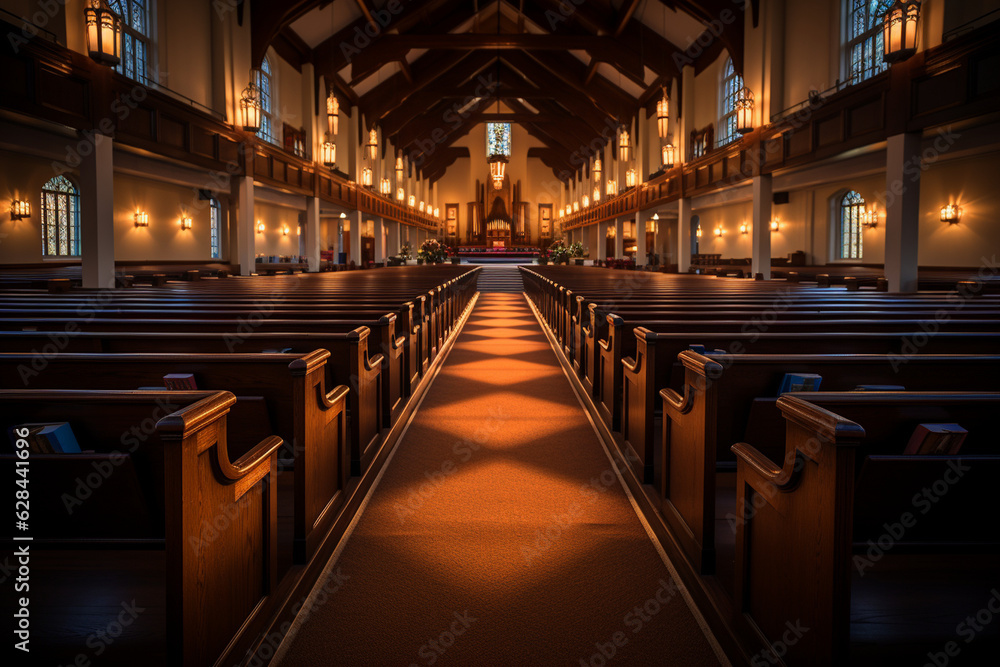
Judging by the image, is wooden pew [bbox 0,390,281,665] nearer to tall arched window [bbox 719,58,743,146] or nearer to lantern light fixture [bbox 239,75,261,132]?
lantern light fixture [bbox 239,75,261,132]

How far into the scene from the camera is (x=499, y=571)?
2.20 m

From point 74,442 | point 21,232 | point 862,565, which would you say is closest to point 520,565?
point 862,565

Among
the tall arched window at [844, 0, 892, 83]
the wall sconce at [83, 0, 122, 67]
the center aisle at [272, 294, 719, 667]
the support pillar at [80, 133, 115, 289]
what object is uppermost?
the tall arched window at [844, 0, 892, 83]

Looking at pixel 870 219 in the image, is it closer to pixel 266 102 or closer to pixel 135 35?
pixel 266 102

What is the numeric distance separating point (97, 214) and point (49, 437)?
734 centimetres

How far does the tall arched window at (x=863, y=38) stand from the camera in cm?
966

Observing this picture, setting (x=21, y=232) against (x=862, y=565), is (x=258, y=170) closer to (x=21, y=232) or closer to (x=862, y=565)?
(x=21, y=232)

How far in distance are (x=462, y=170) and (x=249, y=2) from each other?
22864 mm

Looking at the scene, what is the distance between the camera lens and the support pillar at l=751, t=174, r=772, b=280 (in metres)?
11.3

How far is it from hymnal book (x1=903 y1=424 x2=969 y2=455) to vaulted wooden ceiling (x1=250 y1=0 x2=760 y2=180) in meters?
11.9

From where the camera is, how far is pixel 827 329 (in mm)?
3205

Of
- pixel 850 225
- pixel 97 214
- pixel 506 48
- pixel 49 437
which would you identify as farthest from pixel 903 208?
pixel 506 48

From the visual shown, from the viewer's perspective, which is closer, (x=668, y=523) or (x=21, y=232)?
(x=668, y=523)

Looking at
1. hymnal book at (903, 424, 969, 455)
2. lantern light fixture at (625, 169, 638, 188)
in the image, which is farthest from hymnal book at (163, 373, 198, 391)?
lantern light fixture at (625, 169, 638, 188)
